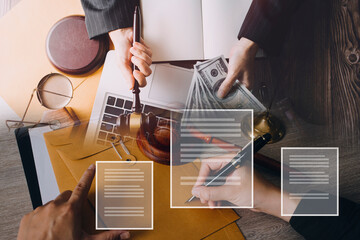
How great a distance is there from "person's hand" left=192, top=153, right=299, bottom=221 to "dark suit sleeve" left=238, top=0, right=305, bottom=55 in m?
0.28

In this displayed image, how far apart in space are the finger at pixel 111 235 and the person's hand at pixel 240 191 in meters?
0.17

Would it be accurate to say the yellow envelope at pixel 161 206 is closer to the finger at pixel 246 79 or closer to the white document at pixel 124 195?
the white document at pixel 124 195

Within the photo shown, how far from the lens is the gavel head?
522mm

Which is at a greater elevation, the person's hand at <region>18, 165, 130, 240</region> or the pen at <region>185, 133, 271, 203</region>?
the pen at <region>185, 133, 271, 203</region>

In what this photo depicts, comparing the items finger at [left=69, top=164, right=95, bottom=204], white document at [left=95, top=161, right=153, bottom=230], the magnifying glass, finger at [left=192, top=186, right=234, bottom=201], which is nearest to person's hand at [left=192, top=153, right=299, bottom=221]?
finger at [left=192, top=186, right=234, bottom=201]

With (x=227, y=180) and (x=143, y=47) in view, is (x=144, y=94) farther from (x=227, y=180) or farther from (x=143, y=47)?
(x=227, y=180)

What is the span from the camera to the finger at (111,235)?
47 centimetres

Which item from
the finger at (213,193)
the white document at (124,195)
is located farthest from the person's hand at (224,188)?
the white document at (124,195)

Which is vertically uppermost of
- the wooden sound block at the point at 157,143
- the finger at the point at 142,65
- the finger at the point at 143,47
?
the finger at the point at 143,47

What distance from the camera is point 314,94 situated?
57 centimetres

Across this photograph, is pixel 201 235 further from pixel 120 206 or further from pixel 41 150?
pixel 41 150

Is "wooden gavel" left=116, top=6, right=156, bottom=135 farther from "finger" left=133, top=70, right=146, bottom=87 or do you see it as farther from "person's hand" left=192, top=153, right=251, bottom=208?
"person's hand" left=192, top=153, right=251, bottom=208

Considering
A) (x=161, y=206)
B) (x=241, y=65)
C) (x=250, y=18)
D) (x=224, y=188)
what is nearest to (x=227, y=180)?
(x=224, y=188)

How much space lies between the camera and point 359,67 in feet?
1.90
